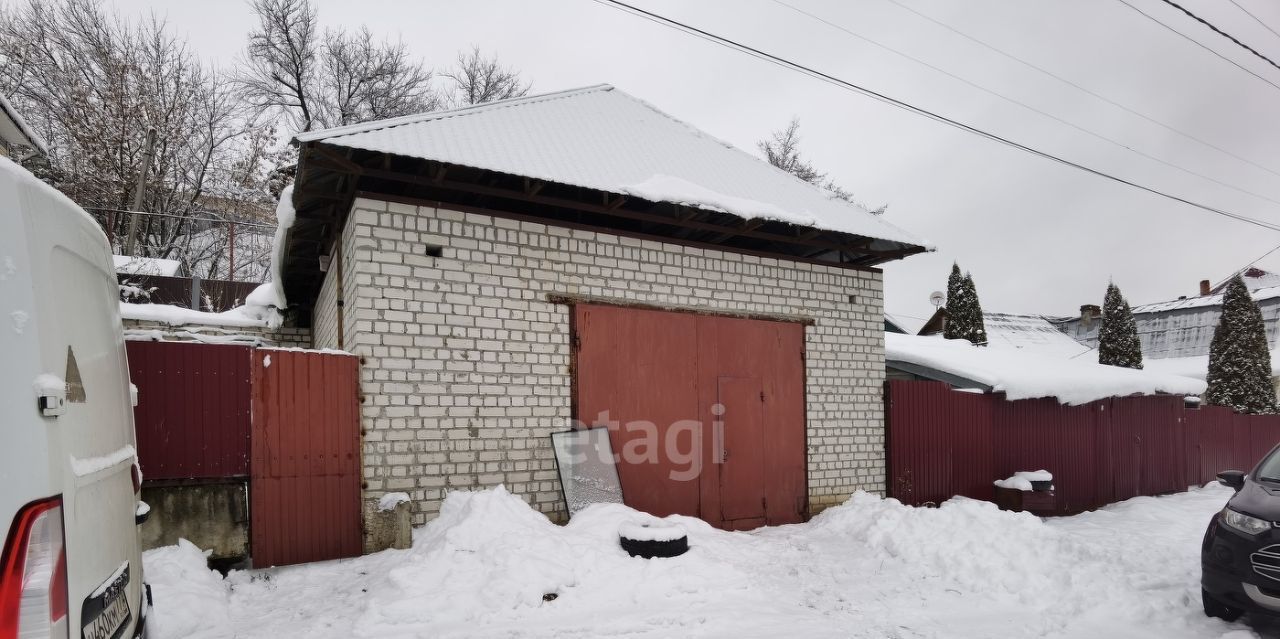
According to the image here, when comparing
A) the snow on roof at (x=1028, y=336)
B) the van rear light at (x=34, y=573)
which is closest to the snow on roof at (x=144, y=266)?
the van rear light at (x=34, y=573)

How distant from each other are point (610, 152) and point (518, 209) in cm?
146

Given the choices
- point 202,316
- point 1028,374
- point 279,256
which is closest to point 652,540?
point 279,256

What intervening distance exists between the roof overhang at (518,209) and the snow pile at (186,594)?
11.1 ft

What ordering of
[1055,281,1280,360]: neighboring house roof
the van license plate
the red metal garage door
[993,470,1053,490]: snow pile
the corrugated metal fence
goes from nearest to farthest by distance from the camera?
the van license plate
the corrugated metal fence
the red metal garage door
[993,470,1053,490]: snow pile
[1055,281,1280,360]: neighboring house roof

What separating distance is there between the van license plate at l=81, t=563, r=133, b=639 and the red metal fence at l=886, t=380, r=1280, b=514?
8.77m

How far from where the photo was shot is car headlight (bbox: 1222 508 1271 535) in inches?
185

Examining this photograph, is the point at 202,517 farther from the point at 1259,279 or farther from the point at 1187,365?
the point at 1259,279

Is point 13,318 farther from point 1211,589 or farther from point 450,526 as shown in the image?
point 1211,589

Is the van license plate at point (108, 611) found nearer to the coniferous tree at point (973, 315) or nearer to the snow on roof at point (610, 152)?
the snow on roof at point (610, 152)

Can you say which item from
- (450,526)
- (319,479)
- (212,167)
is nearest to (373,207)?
(319,479)

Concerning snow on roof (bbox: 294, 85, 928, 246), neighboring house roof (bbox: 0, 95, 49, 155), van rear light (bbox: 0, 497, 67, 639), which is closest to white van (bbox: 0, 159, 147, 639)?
van rear light (bbox: 0, 497, 67, 639)

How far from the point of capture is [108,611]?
7.29 ft

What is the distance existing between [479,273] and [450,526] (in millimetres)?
2520

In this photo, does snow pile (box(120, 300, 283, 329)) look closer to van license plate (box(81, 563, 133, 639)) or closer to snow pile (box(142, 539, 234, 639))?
snow pile (box(142, 539, 234, 639))
